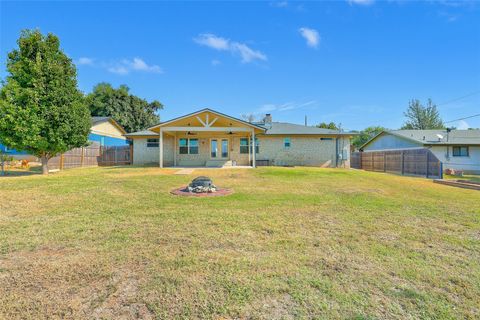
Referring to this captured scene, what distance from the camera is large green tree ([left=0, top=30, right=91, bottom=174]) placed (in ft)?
39.2

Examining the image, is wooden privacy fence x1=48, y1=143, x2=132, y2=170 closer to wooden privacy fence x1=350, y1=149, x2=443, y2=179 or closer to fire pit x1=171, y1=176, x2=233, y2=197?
fire pit x1=171, y1=176, x2=233, y2=197

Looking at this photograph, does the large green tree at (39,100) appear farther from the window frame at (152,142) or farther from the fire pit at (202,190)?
the fire pit at (202,190)

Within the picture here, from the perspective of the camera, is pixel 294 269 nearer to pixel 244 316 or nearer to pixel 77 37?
pixel 244 316

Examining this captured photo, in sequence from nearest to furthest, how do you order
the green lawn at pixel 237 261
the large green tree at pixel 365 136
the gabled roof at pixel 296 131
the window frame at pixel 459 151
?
1. the green lawn at pixel 237 261
2. the gabled roof at pixel 296 131
3. the window frame at pixel 459 151
4. the large green tree at pixel 365 136

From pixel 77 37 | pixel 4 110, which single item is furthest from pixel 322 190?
pixel 77 37

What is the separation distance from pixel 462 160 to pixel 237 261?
27.9 metres

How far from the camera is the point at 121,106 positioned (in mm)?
36562

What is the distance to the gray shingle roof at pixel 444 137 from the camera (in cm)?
2222

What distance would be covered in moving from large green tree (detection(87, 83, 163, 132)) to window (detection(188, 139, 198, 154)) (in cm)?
2088

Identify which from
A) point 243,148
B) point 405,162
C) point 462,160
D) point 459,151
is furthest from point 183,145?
point 462,160

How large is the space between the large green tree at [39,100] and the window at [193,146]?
806 cm

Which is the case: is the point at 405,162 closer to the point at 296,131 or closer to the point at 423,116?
the point at 296,131

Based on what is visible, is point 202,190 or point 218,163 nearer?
point 202,190

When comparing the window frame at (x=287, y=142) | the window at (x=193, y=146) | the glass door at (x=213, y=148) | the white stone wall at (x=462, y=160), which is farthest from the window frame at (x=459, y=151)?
the window at (x=193, y=146)
